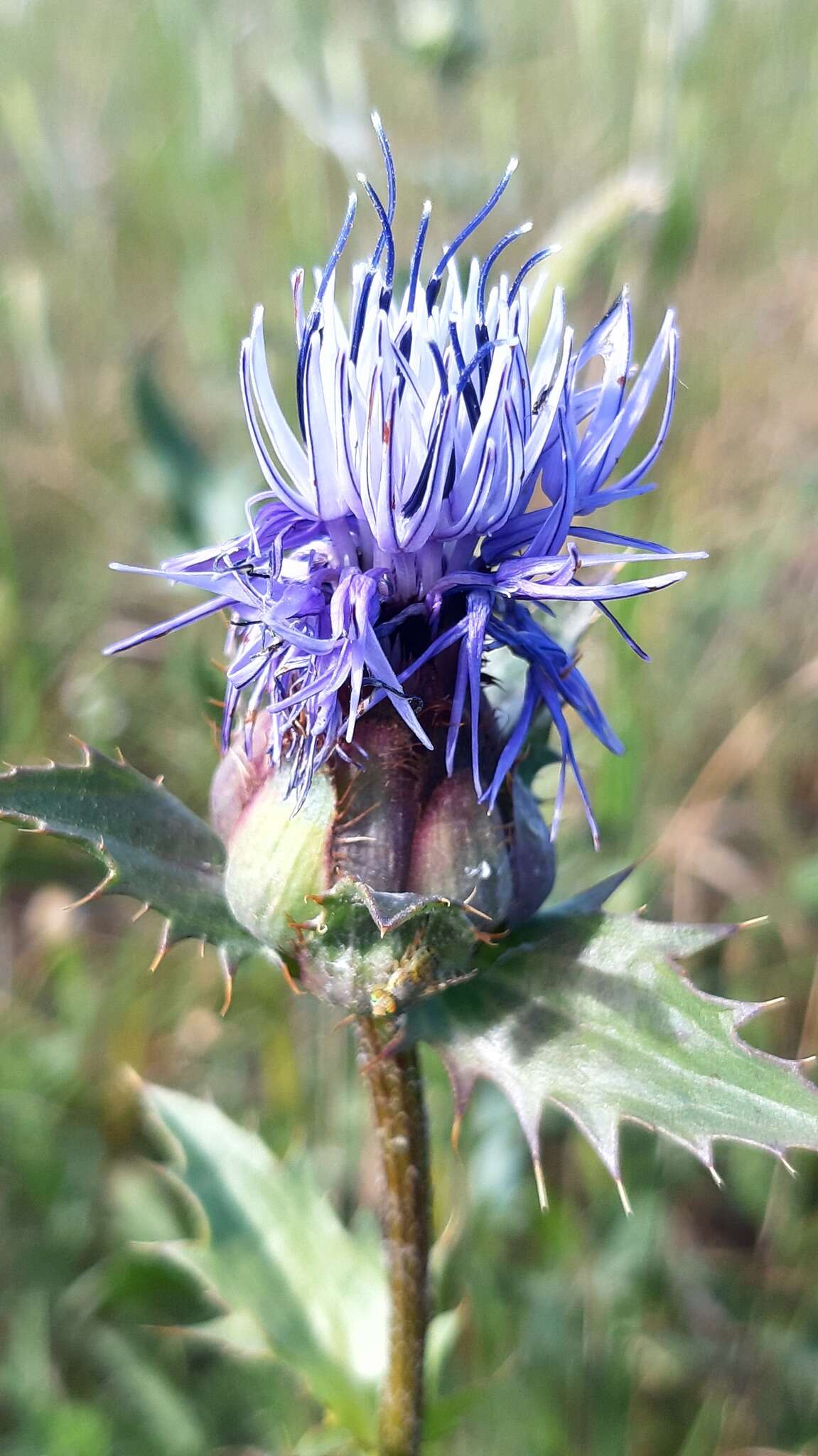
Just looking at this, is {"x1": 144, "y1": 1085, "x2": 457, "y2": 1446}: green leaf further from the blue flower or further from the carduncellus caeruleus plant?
the blue flower

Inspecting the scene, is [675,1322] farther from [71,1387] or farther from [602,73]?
[602,73]

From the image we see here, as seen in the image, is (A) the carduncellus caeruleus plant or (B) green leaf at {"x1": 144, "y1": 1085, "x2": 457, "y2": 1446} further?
(B) green leaf at {"x1": 144, "y1": 1085, "x2": 457, "y2": 1446}

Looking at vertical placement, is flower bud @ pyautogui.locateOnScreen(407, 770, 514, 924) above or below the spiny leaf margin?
above

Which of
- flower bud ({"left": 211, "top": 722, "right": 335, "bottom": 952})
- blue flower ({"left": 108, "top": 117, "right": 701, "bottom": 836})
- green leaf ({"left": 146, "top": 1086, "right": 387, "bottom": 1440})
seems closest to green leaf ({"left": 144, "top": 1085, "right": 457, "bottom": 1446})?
green leaf ({"left": 146, "top": 1086, "right": 387, "bottom": 1440})

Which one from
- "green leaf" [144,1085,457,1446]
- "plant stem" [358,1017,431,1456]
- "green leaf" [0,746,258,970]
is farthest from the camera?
"green leaf" [144,1085,457,1446]

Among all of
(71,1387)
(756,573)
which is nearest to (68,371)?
(756,573)

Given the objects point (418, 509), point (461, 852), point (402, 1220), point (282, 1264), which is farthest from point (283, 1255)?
point (418, 509)

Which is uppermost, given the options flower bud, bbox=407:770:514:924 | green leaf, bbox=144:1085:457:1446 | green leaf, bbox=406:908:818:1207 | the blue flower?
the blue flower
